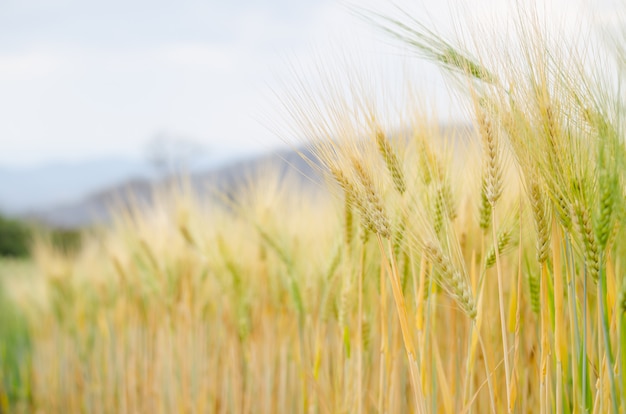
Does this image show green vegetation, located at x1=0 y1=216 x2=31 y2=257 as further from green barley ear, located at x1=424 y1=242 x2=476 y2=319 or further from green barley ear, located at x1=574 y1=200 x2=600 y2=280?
green barley ear, located at x1=574 y1=200 x2=600 y2=280

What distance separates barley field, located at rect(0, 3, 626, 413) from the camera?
813 millimetres

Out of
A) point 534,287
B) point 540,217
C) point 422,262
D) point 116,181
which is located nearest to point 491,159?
point 540,217

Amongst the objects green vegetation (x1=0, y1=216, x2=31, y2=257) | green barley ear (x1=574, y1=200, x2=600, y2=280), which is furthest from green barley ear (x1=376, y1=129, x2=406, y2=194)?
green vegetation (x1=0, y1=216, x2=31, y2=257)

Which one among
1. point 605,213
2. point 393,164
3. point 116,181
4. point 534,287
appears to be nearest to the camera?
point 605,213

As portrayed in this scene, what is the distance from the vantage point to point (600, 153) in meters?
0.75

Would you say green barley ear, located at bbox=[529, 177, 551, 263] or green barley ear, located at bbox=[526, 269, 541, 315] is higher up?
green barley ear, located at bbox=[529, 177, 551, 263]

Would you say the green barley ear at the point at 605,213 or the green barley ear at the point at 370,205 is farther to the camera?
the green barley ear at the point at 370,205

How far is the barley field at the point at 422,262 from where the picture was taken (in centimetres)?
81

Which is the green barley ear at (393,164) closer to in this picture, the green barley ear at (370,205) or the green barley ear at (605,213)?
the green barley ear at (370,205)

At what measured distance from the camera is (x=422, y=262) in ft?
3.24

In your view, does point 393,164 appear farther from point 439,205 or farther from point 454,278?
point 454,278

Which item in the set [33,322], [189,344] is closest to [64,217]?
[33,322]

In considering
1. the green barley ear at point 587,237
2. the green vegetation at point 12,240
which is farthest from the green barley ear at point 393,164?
the green vegetation at point 12,240

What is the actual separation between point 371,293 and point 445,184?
0.48 meters
